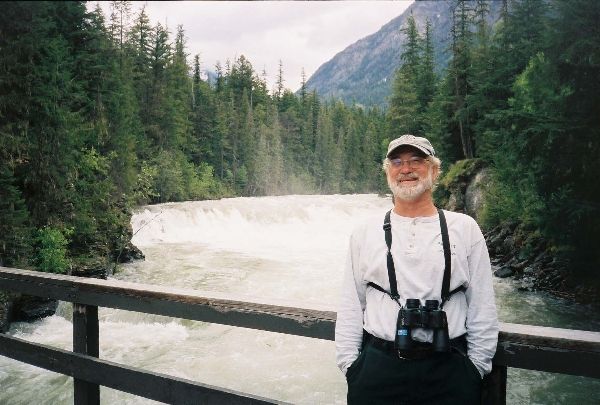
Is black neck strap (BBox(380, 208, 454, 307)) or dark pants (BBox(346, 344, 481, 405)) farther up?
black neck strap (BBox(380, 208, 454, 307))

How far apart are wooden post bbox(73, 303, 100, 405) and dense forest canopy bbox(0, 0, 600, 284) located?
5.29ft

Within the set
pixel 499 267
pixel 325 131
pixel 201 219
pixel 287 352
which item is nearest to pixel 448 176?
pixel 499 267

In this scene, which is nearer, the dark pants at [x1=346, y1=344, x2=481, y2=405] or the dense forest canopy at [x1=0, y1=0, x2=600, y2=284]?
the dark pants at [x1=346, y1=344, x2=481, y2=405]

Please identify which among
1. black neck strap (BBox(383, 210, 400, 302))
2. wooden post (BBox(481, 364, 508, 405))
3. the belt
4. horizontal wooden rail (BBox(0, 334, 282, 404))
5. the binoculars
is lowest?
horizontal wooden rail (BBox(0, 334, 282, 404))

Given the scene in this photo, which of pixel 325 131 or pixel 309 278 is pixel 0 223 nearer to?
pixel 309 278

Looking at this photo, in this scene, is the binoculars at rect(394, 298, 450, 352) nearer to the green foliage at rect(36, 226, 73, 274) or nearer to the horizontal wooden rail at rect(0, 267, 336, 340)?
the horizontal wooden rail at rect(0, 267, 336, 340)

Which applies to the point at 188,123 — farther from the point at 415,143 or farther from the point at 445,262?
the point at 445,262

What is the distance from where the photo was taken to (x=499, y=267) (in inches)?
672

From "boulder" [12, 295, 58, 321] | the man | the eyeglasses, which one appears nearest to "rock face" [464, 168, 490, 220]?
"boulder" [12, 295, 58, 321]

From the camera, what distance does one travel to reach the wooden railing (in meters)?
1.70

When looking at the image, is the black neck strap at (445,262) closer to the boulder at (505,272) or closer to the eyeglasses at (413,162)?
the eyeglasses at (413,162)

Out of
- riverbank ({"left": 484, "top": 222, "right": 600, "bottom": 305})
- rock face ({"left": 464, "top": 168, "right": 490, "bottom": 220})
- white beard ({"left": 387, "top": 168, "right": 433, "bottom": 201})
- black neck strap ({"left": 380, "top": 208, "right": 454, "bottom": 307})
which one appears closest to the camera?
black neck strap ({"left": 380, "top": 208, "right": 454, "bottom": 307})

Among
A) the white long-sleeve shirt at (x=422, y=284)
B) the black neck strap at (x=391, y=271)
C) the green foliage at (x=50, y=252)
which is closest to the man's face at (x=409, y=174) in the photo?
the white long-sleeve shirt at (x=422, y=284)

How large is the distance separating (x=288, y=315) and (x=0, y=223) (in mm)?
11372
